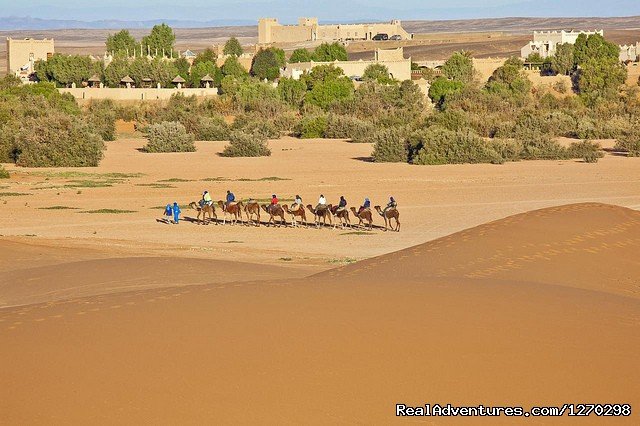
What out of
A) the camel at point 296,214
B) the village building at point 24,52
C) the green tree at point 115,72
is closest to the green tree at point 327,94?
the green tree at point 115,72

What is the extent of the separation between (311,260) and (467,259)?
19.2 feet

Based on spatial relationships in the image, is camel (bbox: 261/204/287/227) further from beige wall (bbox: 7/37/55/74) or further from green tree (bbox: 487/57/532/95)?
beige wall (bbox: 7/37/55/74)

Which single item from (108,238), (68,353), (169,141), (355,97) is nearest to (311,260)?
(108,238)

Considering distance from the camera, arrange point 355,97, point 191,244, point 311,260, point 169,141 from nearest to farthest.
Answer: point 311,260, point 191,244, point 169,141, point 355,97

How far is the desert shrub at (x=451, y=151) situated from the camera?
42.6m

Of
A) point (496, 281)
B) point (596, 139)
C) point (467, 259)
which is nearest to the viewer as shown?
point (496, 281)

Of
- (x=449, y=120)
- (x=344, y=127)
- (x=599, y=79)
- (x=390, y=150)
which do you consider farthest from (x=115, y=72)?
(x=390, y=150)

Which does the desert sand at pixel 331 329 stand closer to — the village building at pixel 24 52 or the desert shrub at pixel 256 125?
the desert shrub at pixel 256 125

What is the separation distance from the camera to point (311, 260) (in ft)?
65.1

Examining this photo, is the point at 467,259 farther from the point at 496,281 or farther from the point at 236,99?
the point at 236,99

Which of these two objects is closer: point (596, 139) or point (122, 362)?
point (122, 362)

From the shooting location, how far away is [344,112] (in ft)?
226

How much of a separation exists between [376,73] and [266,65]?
12.6 m

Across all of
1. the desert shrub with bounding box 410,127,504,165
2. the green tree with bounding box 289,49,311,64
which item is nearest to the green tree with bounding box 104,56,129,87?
the green tree with bounding box 289,49,311,64
